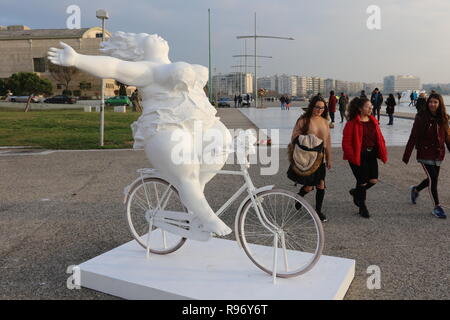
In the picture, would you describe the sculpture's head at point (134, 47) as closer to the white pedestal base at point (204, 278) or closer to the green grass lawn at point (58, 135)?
the white pedestal base at point (204, 278)

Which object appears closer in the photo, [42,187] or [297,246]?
[297,246]

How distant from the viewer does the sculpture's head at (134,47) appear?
142 inches

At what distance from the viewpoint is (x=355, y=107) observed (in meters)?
5.66

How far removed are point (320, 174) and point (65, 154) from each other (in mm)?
8103

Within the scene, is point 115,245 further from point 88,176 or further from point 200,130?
point 88,176

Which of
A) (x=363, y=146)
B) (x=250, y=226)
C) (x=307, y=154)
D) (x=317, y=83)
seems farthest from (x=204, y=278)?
(x=317, y=83)

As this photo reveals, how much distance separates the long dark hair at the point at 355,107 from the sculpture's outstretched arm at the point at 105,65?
10.6 feet

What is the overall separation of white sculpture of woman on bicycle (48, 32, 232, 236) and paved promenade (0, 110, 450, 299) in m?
1.15

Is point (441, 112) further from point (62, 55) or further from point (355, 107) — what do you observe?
point (62, 55)

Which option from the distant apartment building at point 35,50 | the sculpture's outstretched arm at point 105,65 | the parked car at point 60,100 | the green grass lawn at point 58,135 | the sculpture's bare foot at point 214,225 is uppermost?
the distant apartment building at point 35,50

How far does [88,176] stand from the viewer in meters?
8.42

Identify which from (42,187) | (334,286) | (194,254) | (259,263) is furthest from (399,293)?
(42,187)

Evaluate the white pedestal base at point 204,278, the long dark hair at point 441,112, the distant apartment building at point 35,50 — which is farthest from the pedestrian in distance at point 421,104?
the distant apartment building at point 35,50
